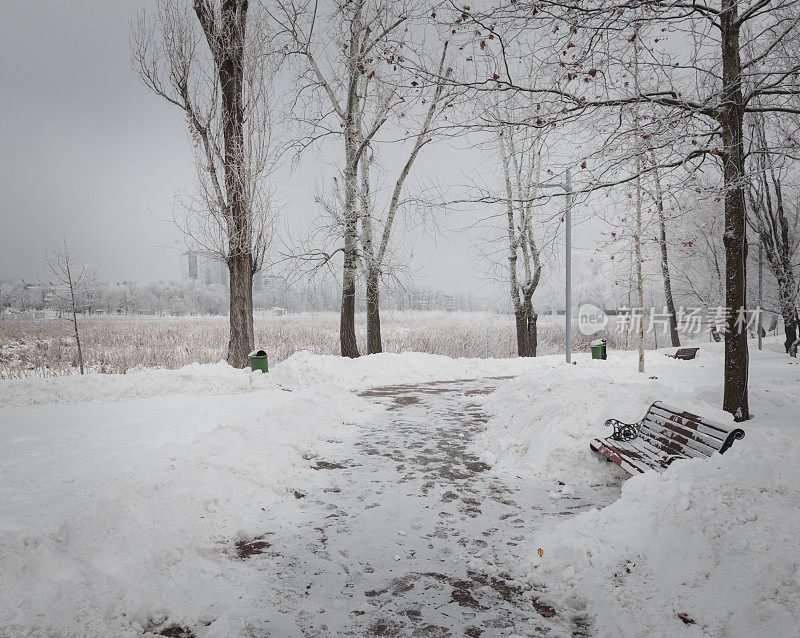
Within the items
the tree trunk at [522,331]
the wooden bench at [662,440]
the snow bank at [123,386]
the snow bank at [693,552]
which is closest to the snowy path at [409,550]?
the snow bank at [693,552]

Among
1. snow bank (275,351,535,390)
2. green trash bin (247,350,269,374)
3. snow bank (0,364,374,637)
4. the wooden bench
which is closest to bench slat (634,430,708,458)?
the wooden bench

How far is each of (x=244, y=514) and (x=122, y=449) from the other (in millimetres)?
2573

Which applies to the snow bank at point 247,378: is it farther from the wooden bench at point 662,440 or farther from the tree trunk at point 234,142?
the wooden bench at point 662,440

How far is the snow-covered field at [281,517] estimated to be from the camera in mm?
2783

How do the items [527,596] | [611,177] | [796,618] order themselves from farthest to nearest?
[611,177] < [527,596] < [796,618]

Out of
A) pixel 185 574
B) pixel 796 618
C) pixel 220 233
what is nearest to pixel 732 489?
pixel 796 618

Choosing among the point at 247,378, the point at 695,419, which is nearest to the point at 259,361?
the point at 247,378

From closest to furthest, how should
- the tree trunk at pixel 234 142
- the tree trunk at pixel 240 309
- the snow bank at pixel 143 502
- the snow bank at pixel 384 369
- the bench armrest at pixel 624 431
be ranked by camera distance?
the snow bank at pixel 143 502
the bench armrest at pixel 624 431
the snow bank at pixel 384 369
the tree trunk at pixel 234 142
the tree trunk at pixel 240 309

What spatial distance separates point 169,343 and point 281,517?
63.5 ft

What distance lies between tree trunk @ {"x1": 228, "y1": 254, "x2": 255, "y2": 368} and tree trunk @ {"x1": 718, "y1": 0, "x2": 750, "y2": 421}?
38.7 ft

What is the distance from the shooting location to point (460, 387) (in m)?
12.8

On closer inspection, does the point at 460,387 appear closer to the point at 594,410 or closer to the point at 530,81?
the point at 594,410

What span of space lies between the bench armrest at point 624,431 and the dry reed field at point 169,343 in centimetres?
1275

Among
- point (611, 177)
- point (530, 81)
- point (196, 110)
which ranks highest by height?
point (196, 110)
